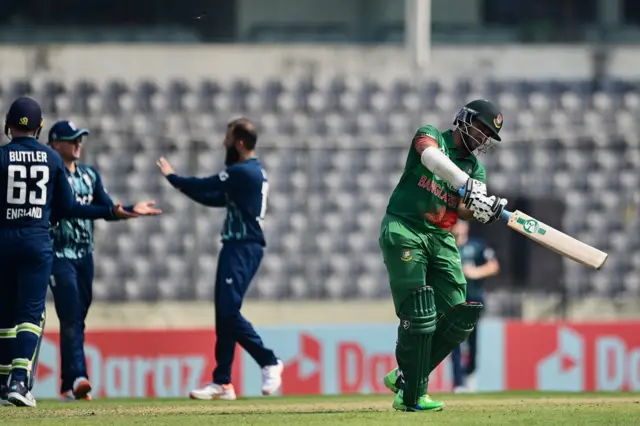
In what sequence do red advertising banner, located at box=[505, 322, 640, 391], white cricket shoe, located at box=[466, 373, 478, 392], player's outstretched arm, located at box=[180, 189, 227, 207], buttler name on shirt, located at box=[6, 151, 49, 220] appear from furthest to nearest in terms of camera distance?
red advertising banner, located at box=[505, 322, 640, 391] → white cricket shoe, located at box=[466, 373, 478, 392] → player's outstretched arm, located at box=[180, 189, 227, 207] → buttler name on shirt, located at box=[6, 151, 49, 220]

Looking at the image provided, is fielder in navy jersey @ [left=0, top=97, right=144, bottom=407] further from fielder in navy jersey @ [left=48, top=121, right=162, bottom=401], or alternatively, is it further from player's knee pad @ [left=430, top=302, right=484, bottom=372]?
player's knee pad @ [left=430, top=302, right=484, bottom=372]

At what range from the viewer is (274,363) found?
10.4 m

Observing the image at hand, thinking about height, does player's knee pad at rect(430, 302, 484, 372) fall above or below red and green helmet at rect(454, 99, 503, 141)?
below

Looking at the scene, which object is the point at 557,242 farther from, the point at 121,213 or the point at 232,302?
the point at 121,213

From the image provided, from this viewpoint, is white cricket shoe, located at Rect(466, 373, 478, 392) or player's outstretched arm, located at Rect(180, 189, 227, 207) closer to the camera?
player's outstretched arm, located at Rect(180, 189, 227, 207)

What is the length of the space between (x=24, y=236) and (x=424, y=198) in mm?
2476

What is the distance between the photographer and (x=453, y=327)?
8.07 metres

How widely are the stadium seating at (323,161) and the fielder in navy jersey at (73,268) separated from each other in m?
5.80

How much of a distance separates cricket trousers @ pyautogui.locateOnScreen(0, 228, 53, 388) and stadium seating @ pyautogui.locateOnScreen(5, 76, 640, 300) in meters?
7.21

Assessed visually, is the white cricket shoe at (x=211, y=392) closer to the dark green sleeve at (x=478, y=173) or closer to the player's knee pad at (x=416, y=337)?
the player's knee pad at (x=416, y=337)

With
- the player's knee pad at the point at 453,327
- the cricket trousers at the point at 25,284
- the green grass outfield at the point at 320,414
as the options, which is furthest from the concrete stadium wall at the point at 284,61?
the player's knee pad at the point at 453,327

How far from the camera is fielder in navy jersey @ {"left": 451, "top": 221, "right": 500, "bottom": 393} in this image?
13344 mm

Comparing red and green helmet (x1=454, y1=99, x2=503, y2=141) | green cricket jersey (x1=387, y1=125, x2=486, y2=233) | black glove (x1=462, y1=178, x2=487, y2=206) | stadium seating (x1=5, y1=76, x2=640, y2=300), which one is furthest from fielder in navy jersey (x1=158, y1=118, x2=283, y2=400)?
stadium seating (x1=5, y1=76, x2=640, y2=300)

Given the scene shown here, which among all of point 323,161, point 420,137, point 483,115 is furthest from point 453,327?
point 323,161
